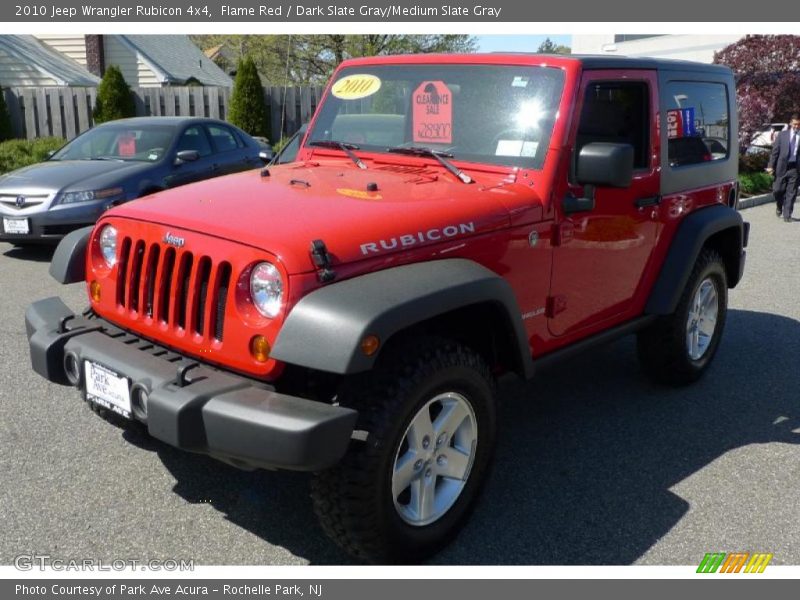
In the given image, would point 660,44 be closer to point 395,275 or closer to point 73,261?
point 73,261

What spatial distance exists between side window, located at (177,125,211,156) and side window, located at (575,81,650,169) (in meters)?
6.40

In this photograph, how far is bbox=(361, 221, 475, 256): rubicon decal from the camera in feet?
9.77

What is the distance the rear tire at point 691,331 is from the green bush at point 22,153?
1206 cm

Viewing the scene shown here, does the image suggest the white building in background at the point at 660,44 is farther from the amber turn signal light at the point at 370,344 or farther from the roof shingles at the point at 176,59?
the amber turn signal light at the point at 370,344

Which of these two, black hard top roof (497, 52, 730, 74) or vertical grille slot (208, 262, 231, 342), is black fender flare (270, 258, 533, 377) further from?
black hard top roof (497, 52, 730, 74)

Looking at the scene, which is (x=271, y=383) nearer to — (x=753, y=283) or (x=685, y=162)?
(x=685, y=162)

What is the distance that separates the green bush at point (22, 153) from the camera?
1395 cm

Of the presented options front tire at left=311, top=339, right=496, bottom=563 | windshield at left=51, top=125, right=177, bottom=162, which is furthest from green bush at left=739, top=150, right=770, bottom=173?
front tire at left=311, top=339, right=496, bottom=563

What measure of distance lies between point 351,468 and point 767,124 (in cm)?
1839

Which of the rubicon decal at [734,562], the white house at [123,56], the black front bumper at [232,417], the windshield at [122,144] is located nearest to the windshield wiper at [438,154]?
the black front bumper at [232,417]

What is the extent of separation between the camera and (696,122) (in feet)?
15.7

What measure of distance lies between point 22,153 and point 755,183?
559 inches

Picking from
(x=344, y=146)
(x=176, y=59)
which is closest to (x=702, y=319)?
(x=344, y=146)

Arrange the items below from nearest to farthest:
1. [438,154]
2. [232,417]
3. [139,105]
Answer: [232,417]
[438,154]
[139,105]
